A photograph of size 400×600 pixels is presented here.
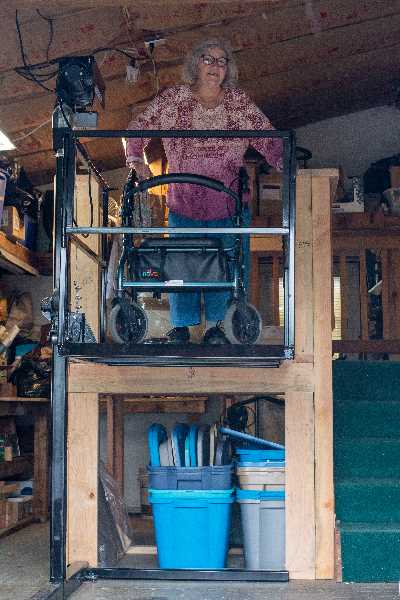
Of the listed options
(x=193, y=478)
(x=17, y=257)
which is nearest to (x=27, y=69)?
(x=17, y=257)

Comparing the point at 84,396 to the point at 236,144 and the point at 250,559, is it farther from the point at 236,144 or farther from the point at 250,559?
the point at 236,144

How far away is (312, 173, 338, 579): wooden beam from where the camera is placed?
4.29m

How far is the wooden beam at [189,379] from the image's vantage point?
4398 mm

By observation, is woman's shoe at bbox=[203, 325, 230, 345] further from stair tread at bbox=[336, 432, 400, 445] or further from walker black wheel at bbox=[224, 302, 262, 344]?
stair tread at bbox=[336, 432, 400, 445]

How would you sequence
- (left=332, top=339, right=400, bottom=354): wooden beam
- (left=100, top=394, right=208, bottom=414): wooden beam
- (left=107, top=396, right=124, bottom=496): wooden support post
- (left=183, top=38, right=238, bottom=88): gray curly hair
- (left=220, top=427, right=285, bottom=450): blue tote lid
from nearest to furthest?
(left=183, top=38, right=238, bottom=88): gray curly hair
(left=220, top=427, right=285, bottom=450): blue tote lid
(left=107, top=396, right=124, bottom=496): wooden support post
(left=332, top=339, right=400, bottom=354): wooden beam
(left=100, top=394, right=208, bottom=414): wooden beam

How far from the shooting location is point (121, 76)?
6652mm

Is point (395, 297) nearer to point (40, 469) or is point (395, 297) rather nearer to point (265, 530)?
point (40, 469)

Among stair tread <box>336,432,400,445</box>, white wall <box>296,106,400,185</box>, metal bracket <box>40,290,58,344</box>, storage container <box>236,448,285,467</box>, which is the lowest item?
storage container <box>236,448,285,467</box>

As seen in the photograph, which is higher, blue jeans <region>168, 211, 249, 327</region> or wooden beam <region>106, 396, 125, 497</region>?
blue jeans <region>168, 211, 249, 327</region>

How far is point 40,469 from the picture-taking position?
22.3 feet

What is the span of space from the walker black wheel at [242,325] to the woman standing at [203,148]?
399 mm

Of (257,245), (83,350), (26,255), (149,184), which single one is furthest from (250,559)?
(26,255)

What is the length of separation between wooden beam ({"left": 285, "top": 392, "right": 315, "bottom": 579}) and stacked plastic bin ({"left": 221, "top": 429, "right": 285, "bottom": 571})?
0.19 m

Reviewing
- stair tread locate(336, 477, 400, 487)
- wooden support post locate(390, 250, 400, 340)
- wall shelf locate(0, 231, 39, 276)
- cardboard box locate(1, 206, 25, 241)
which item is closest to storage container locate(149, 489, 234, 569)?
stair tread locate(336, 477, 400, 487)
